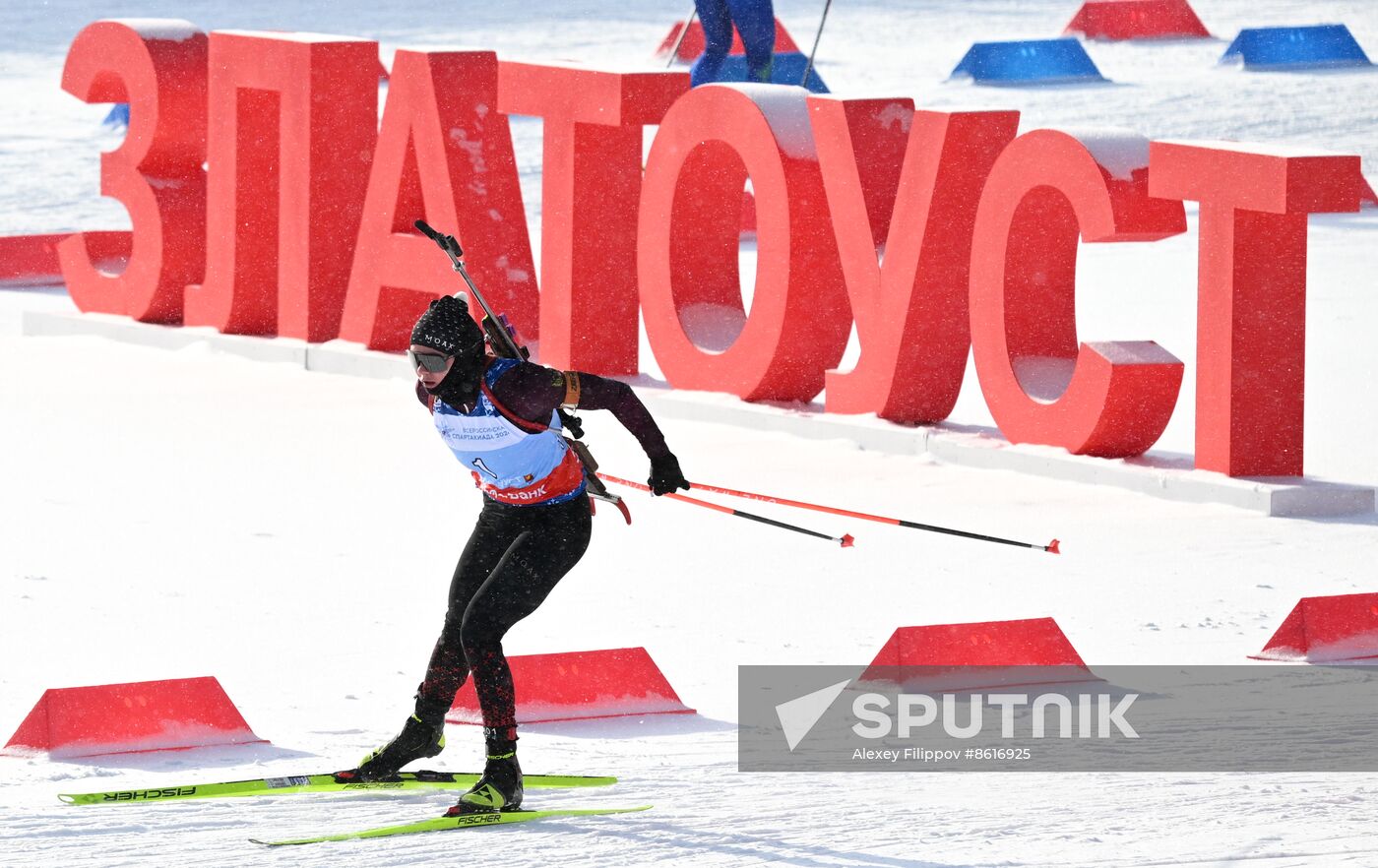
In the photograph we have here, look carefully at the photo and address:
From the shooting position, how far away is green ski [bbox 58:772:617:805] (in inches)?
255

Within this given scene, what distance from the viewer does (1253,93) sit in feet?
78.4

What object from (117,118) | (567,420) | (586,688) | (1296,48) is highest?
(1296,48)

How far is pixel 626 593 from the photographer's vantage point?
9.07 m

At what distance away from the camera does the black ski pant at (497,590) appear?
6.38 m

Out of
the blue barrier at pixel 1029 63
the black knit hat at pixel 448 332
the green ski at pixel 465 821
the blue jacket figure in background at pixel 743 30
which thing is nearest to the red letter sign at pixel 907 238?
the black knit hat at pixel 448 332

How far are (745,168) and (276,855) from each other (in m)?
7.77

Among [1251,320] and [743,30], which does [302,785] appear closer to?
[1251,320]

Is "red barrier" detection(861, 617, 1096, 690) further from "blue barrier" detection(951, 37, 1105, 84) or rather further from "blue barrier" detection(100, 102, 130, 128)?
"blue barrier" detection(951, 37, 1105, 84)

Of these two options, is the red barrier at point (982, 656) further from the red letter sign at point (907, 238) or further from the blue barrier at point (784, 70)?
the blue barrier at point (784, 70)

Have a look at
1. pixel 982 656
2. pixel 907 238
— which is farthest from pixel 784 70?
pixel 982 656

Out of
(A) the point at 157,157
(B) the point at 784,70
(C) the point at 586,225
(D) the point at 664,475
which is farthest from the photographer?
(B) the point at 784,70

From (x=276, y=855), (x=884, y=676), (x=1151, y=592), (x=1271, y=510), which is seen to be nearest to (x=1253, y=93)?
(x=1271, y=510)

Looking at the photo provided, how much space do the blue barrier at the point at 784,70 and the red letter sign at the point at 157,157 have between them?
277 inches

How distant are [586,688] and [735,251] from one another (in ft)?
20.8
